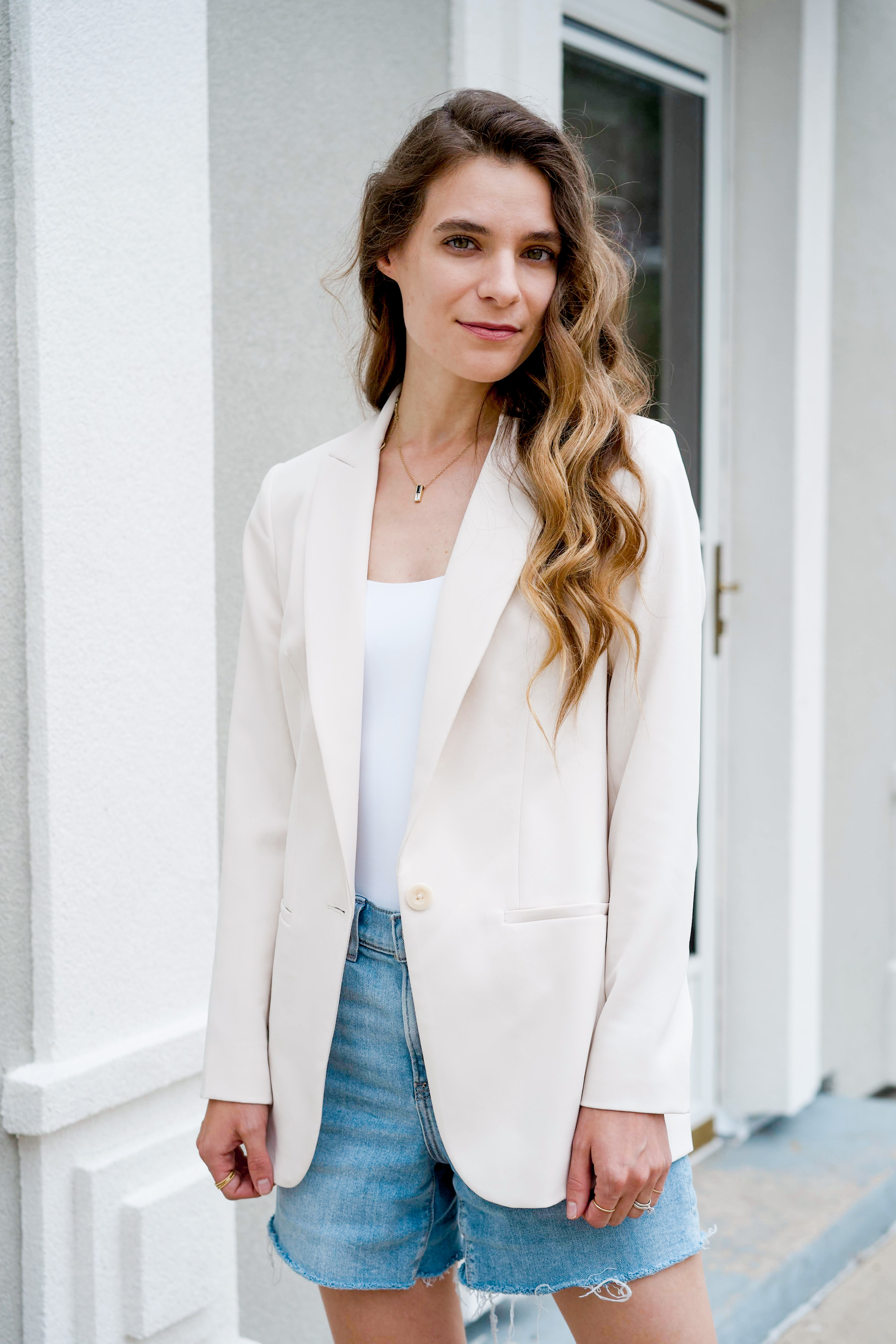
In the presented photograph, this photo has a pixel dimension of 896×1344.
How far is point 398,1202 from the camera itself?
4.39ft

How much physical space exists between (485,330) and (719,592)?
1.99 meters

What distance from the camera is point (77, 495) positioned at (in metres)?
1.73

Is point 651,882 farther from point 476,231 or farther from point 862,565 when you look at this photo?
point 862,565

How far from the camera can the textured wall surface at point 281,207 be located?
198 centimetres

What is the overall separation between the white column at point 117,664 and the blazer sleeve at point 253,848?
0.39 meters

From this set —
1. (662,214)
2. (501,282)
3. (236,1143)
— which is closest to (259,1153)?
(236,1143)

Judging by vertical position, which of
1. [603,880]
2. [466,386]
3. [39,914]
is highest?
[466,386]

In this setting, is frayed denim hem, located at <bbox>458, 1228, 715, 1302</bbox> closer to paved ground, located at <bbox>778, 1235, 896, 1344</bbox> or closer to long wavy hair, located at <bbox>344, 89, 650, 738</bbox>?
long wavy hair, located at <bbox>344, 89, 650, 738</bbox>

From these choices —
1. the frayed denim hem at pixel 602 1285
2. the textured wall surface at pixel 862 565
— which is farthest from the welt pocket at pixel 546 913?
the textured wall surface at pixel 862 565

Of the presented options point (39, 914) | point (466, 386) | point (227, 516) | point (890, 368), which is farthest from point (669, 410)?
point (39, 914)

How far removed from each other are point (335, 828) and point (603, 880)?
0.29m

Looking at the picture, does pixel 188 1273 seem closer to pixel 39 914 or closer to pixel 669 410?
pixel 39 914

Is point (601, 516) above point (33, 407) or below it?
below

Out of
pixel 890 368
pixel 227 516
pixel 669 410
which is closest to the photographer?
pixel 227 516
